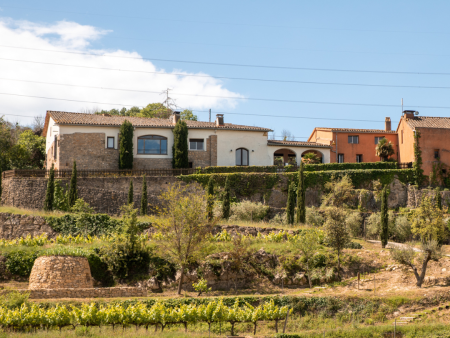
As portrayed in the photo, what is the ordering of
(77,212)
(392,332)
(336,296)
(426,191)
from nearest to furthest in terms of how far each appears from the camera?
(392,332)
(336,296)
(77,212)
(426,191)

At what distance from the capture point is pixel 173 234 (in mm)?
25797

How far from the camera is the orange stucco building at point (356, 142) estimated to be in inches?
1875

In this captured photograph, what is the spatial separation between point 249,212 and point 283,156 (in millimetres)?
13652

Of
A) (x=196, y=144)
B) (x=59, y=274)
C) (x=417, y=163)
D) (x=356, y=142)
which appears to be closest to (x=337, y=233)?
(x=59, y=274)

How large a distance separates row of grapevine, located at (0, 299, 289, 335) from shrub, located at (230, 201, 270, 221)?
1549cm

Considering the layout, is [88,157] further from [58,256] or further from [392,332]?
[392,332]

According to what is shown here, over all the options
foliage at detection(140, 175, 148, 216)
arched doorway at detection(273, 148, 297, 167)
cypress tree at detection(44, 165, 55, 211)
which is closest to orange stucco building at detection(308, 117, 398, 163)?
arched doorway at detection(273, 148, 297, 167)

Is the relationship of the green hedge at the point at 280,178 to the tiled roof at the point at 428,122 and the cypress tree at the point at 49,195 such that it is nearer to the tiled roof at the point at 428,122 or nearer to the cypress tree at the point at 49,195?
the tiled roof at the point at 428,122

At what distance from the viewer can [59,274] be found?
24.2 metres

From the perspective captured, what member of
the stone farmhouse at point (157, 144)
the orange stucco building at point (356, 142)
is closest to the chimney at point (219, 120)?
the stone farmhouse at point (157, 144)

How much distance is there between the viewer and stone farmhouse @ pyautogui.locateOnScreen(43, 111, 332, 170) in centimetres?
4075

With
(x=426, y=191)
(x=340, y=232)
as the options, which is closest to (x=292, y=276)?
(x=340, y=232)

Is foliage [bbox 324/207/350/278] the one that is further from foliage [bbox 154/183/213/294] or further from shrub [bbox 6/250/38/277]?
shrub [bbox 6/250/38/277]

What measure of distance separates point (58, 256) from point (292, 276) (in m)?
12.3
